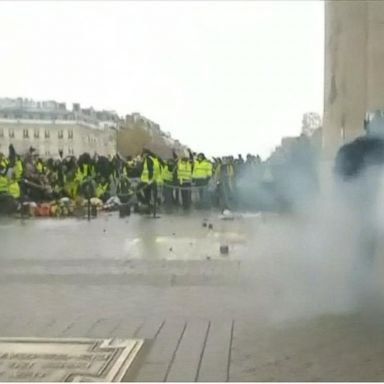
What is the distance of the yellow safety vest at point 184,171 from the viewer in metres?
1.98

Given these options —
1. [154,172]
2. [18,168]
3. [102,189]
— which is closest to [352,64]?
[154,172]

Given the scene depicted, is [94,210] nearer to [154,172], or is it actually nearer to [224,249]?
[154,172]

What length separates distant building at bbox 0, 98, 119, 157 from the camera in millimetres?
1964

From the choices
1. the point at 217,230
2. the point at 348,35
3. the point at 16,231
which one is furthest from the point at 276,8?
the point at 16,231

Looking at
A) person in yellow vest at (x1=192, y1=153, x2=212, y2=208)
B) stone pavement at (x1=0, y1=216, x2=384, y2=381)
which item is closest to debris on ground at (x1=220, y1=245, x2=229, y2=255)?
stone pavement at (x1=0, y1=216, x2=384, y2=381)

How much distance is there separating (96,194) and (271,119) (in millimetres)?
489

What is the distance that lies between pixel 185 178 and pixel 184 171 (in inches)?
0.8

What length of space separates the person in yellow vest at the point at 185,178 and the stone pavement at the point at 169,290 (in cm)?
5

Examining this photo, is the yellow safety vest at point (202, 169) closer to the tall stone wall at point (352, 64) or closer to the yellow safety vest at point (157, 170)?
the yellow safety vest at point (157, 170)

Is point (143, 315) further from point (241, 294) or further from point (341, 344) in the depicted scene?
point (341, 344)

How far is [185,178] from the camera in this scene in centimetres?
198

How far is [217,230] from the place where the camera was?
6.55ft

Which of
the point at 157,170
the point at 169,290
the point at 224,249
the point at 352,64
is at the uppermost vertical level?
the point at 352,64

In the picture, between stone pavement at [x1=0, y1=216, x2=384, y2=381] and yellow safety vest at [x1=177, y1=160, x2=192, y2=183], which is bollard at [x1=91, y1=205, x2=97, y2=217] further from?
yellow safety vest at [x1=177, y1=160, x2=192, y2=183]
